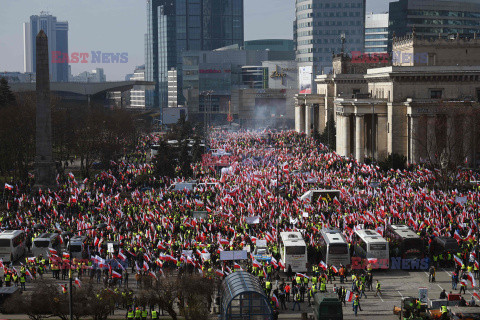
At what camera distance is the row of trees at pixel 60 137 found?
83250mm

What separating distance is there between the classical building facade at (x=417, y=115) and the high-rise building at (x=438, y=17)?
285ft

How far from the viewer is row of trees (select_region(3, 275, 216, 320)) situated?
3259cm

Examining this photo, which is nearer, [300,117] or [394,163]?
[394,163]

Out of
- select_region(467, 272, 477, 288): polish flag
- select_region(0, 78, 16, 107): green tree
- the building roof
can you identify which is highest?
select_region(0, 78, 16, 107): green tree

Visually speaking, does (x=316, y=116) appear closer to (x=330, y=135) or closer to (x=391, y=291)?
(x=330, y=135)

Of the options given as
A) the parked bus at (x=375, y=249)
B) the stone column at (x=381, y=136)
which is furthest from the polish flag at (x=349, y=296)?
the stone column at (x=381, y=136)

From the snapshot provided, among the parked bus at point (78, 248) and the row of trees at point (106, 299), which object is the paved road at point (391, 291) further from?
the row of trees at point (106, 299)

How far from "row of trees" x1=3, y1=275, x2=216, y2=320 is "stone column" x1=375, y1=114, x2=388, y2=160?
56.6 m

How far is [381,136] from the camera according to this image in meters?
89.1

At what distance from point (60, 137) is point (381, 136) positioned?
37.3m

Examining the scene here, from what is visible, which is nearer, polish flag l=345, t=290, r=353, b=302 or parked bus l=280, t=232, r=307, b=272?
polish flag l=345, t=290, r=353, b=302

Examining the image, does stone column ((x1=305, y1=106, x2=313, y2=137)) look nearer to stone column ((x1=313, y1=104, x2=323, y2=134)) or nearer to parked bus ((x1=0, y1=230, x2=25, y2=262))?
stone column ((x1=313, y1=104, x2=323, y2=134))

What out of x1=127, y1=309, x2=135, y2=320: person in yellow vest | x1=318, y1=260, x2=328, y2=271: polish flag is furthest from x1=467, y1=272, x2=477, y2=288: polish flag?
x1=127, y1=309, x2=135, y2=320: person in yellow vest

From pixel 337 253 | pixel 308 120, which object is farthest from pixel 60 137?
pixel 337 253
